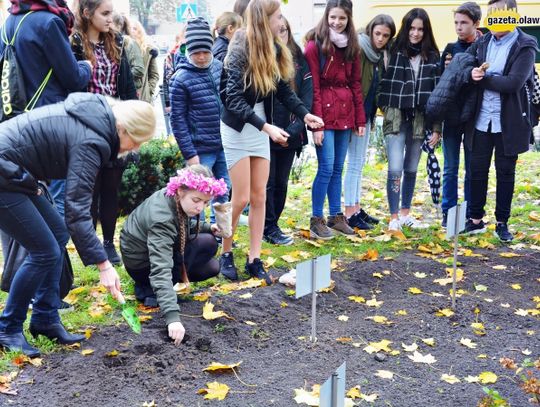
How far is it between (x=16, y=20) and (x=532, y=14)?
30.5ft

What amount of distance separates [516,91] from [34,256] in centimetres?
403

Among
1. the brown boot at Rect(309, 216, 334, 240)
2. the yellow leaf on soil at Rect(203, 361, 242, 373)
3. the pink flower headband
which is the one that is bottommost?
the brown boot at Rect(309, 216, 334, 240)

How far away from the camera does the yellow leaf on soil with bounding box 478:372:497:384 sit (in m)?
3.48

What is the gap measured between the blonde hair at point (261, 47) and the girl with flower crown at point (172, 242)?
883 millimetres

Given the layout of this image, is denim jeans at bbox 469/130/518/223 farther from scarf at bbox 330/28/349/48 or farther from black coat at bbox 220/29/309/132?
black coat at bbox 220/29/309/132

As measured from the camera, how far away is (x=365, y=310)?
4.43 metres

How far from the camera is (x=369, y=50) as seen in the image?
19.9 ft

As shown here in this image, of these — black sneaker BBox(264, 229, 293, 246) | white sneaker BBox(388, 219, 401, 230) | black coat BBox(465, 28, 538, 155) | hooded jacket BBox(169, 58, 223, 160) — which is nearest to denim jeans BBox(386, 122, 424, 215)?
white sneaker BBox(388, 219, 401, 230)

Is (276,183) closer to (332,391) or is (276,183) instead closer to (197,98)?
(197,98)

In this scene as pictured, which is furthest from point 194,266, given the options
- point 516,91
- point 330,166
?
point 516,91

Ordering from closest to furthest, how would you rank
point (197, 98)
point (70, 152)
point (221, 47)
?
point (70, 152) < point (197, 98) < point (221, 47)

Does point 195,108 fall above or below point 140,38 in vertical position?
below

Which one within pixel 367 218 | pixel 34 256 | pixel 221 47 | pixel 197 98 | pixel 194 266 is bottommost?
pixel 367 218

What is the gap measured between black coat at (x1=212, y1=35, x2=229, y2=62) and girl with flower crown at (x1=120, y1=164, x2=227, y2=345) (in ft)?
5.43
